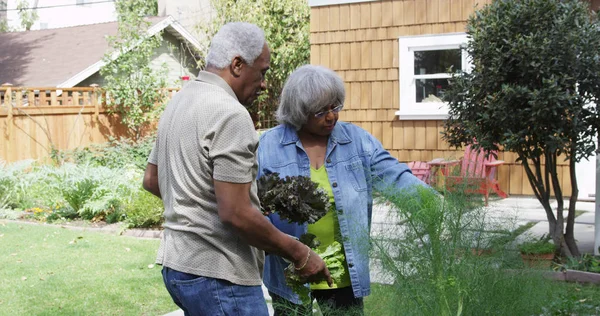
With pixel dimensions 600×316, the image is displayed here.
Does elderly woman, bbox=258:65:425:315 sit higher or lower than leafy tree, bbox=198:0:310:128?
Result: lower

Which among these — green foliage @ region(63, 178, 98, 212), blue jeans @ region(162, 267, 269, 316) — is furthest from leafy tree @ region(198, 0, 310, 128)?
blue jeans @ region(162, 267, 269, 316)

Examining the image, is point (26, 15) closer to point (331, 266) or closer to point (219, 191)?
point (331, 266)

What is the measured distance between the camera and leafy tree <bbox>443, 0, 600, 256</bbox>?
6254mm

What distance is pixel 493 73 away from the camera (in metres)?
6.54

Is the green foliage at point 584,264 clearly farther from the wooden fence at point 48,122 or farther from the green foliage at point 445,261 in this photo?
the wooden fence at point 48,122

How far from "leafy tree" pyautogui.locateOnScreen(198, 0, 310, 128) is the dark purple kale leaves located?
1544 cm

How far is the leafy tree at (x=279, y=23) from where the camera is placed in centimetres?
1822

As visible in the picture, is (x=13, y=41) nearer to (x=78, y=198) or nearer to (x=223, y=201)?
(x=78, y=198)

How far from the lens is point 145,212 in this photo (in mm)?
9281

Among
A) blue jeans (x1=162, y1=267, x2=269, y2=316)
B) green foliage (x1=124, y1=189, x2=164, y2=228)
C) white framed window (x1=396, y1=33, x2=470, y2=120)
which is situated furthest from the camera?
white framed window (x1=396, y1=33, x2=470, y2=120)

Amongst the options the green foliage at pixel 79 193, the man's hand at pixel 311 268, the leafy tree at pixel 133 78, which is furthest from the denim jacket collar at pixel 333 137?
the leafy tree at pixel 133 78

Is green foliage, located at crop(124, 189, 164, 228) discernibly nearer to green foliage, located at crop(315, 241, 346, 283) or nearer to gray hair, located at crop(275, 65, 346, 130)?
gray hair, located at crop(275, 65, 346, 130)

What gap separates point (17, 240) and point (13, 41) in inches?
677

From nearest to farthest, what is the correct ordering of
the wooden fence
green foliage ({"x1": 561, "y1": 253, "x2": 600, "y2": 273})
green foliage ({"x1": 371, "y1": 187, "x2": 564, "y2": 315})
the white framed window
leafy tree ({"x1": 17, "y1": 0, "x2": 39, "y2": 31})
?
green foliage ({"x1": 371, "y1": 187, "x2": 564, "y2": 315}) → green foliage ({"x1": 561, "y1": 253, "x2": 600, "y2": 273}) → the white framed window → the wooden fence → leafy tree ({"x1": 17, "y1": 0, "x2": 39, "y2": 31})
